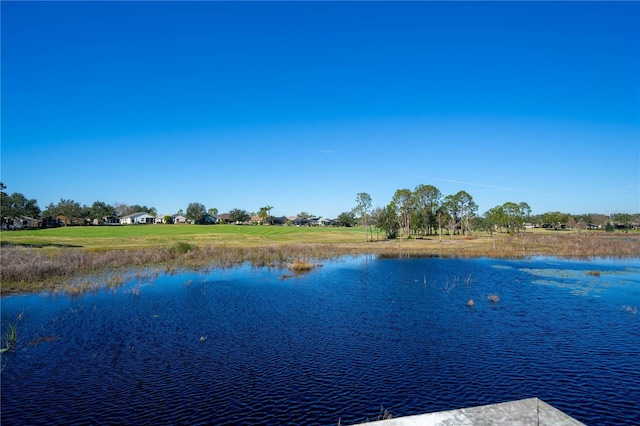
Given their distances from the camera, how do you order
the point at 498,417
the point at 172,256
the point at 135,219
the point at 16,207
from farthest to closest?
the point at 135,219
the point at 16,207
the point at 172,256
the point at 498,417

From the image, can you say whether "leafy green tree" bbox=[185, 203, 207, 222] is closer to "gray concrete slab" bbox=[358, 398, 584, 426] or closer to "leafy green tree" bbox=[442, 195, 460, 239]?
"leafy green tree" bbox=[442, 195, 460, 239]

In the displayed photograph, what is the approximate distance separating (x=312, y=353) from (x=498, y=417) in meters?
16.9

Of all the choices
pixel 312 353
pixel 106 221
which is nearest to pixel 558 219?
pixel 312 353

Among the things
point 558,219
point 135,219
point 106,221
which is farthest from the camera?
point 558,219

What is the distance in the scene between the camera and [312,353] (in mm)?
21062

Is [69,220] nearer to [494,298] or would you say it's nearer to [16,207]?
[16,207]

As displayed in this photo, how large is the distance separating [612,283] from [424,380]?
121 feet

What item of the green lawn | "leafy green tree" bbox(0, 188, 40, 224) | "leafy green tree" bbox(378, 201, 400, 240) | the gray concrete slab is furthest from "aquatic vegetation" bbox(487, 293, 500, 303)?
"leafy green tree" bbox(0, 188, 40, 224)

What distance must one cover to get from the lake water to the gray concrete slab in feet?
31.6

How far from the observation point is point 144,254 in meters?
60.6

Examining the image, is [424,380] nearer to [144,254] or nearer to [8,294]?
→ [8,294]

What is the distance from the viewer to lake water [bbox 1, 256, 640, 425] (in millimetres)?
15219

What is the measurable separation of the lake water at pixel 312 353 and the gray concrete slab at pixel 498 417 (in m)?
9.64

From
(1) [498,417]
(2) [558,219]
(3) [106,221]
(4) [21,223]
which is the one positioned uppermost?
(2) [558,219]
